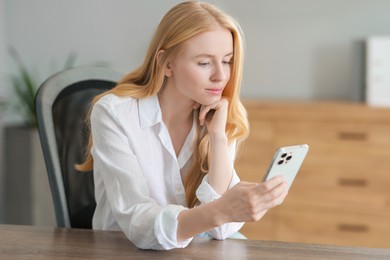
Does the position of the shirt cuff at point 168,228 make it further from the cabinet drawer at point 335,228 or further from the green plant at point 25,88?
the green plant at point 25,88

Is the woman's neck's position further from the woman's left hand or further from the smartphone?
the smartphone

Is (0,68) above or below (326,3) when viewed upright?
below

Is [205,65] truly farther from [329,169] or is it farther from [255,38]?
[255,38]

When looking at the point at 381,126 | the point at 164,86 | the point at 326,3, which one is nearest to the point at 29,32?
the point at 326,3

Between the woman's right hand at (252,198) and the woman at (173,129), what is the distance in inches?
4.2

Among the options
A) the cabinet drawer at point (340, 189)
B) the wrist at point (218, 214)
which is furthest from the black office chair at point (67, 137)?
the cabinet drawer at point (340, 189)

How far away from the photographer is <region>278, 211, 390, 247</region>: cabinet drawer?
362cm

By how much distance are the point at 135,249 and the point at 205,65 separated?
48cm

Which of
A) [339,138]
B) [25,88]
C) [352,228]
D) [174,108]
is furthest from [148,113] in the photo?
[25,88]

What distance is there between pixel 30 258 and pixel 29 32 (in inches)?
123

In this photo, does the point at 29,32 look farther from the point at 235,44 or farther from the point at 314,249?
the point at 314,249

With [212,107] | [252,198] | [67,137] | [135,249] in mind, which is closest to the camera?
[252,198]

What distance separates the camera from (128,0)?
4277mm

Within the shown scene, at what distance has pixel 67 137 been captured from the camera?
2.10 m
